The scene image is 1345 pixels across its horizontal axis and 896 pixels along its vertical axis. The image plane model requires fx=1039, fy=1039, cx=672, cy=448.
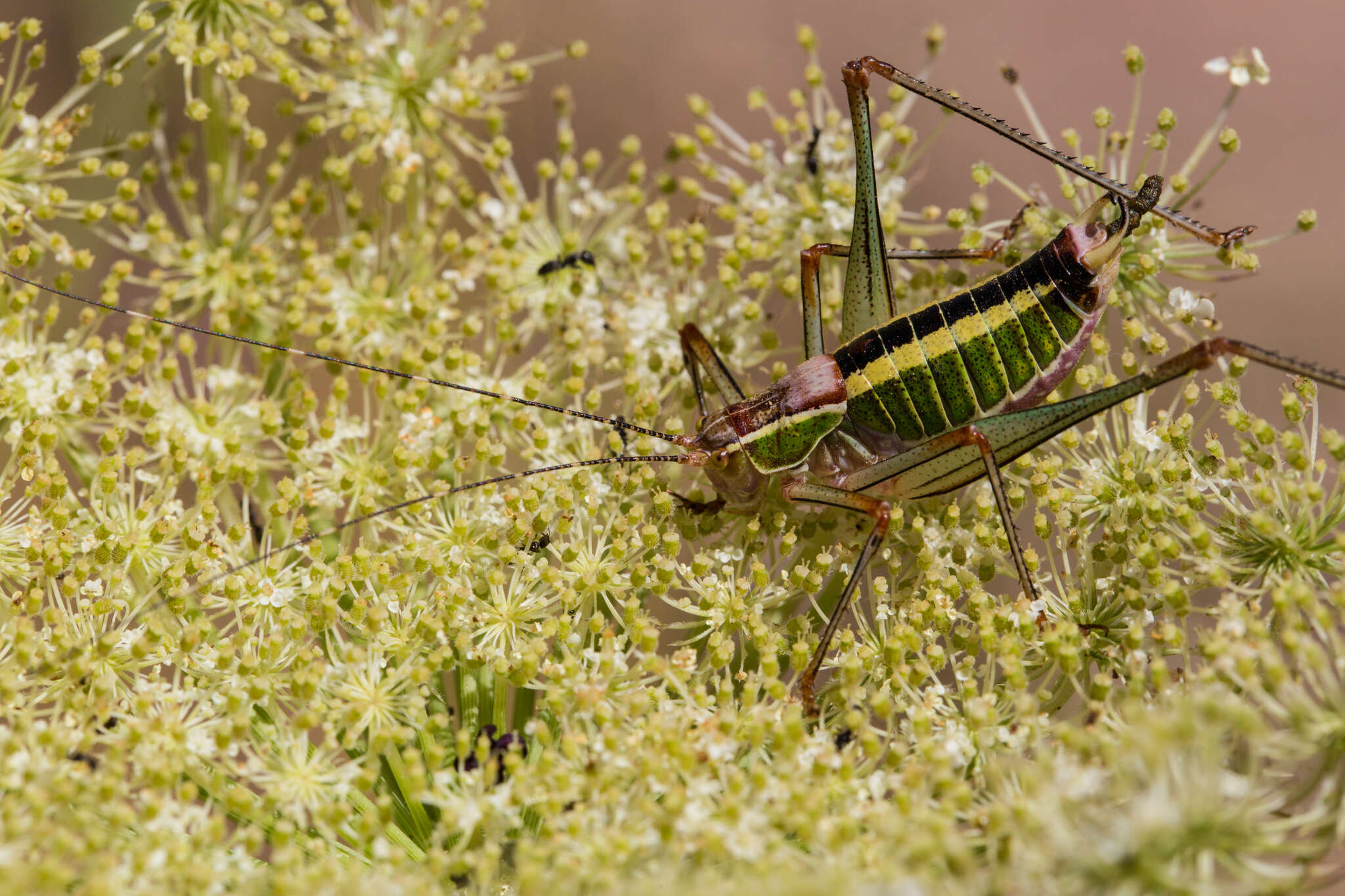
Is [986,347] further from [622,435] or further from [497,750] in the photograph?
[497,750]

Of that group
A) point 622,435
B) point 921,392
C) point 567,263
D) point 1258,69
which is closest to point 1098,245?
point 921,392

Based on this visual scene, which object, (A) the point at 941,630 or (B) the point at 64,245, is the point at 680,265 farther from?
(B) the point at 64,245

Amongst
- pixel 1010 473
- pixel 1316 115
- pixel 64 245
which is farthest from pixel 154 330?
pixel 1316 115

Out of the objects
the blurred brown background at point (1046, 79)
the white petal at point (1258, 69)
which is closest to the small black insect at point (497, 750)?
the white petal at point (1258, 69)

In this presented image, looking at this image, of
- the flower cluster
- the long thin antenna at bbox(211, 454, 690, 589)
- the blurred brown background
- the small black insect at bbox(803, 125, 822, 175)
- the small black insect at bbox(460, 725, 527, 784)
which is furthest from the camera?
the blurred brown background

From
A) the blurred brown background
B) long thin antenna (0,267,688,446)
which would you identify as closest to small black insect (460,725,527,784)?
long thin antenna (0,267,688,446)

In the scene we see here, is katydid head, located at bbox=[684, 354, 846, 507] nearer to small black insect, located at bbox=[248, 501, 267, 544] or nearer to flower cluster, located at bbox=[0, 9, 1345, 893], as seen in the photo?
flower cluster, located at bbox=[0, 9, 1345, 893]
